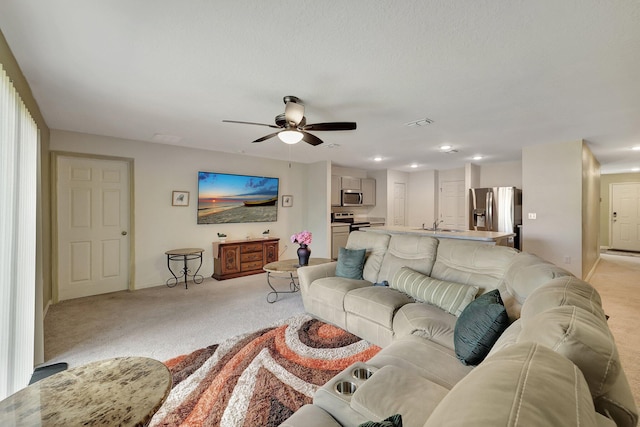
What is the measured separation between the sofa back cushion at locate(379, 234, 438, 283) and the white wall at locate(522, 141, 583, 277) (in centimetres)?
280

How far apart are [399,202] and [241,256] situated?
15.7ft

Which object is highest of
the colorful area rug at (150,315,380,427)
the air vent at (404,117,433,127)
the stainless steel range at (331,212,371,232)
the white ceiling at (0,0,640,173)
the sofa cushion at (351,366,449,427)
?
the air vent at (404,117,433,127)

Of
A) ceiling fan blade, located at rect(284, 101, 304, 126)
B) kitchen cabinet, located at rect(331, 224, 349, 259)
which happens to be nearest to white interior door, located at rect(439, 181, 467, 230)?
kitchen cabinet, located at rect(331, 224, 349, 259)

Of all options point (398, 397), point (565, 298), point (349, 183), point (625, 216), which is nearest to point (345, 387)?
point (398, 397)

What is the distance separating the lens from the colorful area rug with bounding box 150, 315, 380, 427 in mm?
1757

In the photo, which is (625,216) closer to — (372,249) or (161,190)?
(372,249)

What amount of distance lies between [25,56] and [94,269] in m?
3.23

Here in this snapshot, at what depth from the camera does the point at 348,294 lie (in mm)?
2764

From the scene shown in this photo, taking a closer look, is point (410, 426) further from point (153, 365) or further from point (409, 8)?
point (409, 8)

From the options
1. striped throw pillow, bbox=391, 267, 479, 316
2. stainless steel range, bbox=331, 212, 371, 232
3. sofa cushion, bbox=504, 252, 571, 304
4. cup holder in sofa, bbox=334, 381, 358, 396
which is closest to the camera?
cup holder in sofa, bbox=334, 381, 358, 396

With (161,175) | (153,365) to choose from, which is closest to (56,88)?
(161,175)

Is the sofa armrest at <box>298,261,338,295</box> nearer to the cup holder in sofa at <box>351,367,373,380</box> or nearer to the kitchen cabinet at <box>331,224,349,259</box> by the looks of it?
the cup holder in sofa at <box>351,367,373,380</box>

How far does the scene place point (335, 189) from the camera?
7.01 metres

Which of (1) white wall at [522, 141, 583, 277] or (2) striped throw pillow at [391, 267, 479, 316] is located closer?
(2) striped throw pillow at [391, 267, 479, 316]
